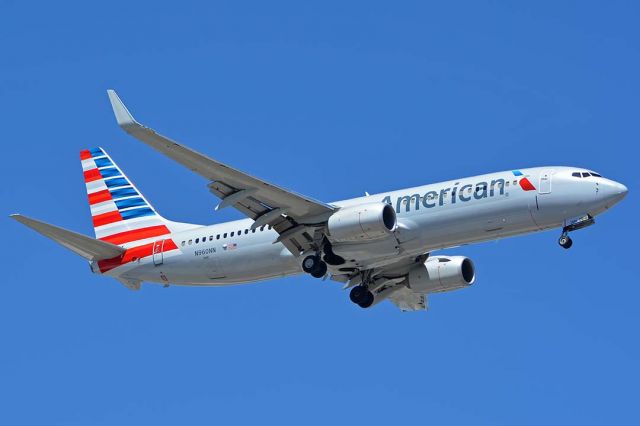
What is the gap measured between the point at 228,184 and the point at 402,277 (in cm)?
1092

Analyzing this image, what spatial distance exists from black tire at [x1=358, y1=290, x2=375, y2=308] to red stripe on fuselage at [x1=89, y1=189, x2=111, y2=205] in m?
13.7

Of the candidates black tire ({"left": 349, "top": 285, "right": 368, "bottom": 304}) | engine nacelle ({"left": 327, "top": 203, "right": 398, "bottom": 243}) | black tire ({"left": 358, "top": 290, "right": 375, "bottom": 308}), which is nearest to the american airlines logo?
engine nacelle ({"left": 327, "top": 203, "right": 398, "bottom": 243})

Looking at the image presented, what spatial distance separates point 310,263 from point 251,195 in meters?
3.93

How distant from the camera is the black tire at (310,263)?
52388 mm

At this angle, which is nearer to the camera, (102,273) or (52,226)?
(52,226)

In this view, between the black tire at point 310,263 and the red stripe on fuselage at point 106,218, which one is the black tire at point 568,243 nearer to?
the black tire at point 310,263

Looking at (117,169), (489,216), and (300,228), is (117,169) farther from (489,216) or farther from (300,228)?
(489,216)

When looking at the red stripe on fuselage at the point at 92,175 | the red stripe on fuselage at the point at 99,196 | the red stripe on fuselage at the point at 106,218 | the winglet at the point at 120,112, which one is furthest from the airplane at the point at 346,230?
the red stripe on fuselage at the point at 92,175

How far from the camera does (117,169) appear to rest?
62.6m

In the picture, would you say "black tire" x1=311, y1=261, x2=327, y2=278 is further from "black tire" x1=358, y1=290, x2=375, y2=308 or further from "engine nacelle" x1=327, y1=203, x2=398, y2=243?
"black tire" x1=358, y1=290, x2=375, y2=308

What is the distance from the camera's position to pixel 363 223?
1982 inches

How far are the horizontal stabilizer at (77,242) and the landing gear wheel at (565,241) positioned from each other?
64.1 feet

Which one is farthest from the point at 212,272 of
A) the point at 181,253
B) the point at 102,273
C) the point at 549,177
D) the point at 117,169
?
the point at 549,177

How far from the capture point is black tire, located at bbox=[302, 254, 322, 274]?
52.4 meters
